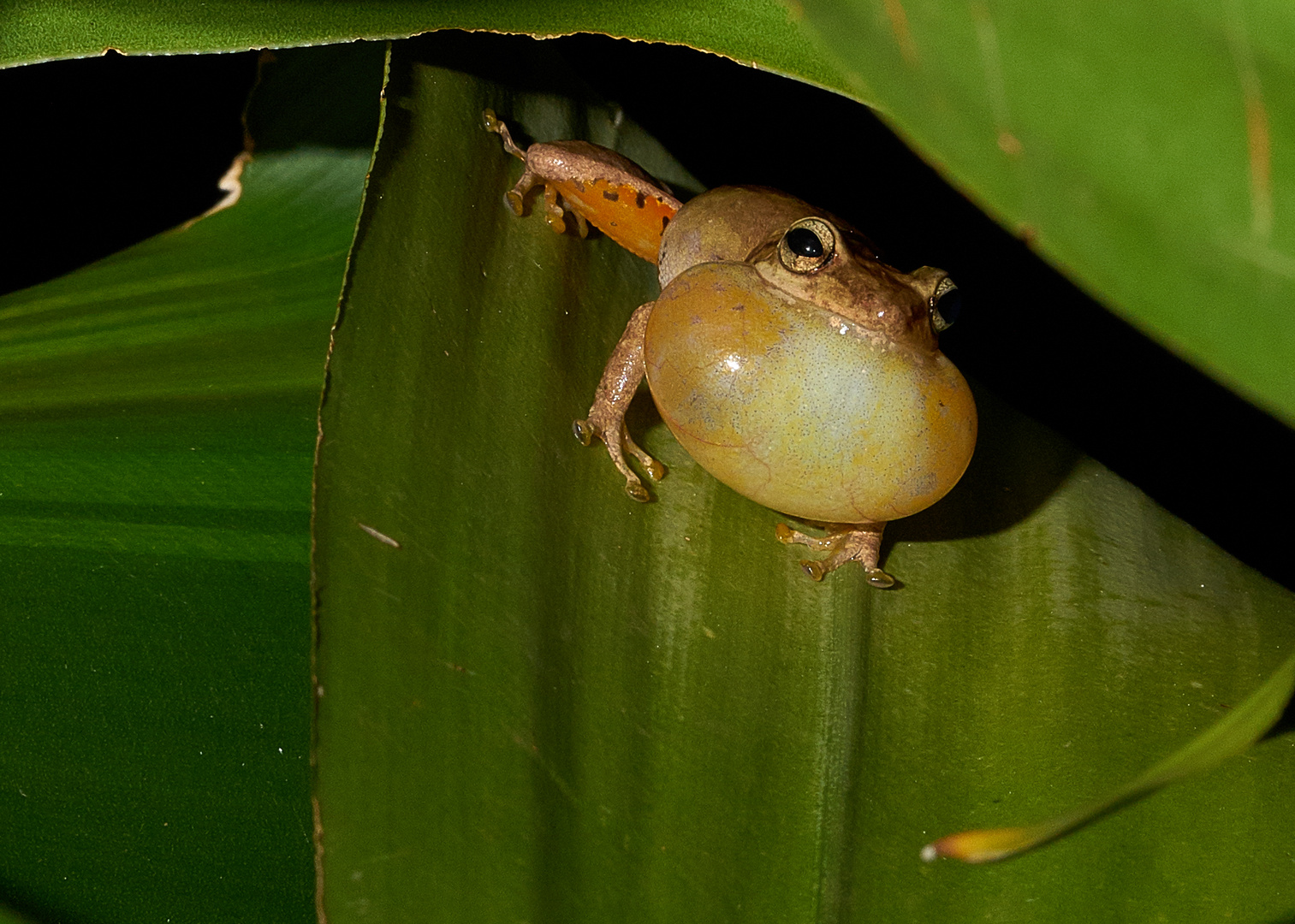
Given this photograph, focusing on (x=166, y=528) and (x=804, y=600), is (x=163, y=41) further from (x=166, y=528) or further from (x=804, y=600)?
(x=804, y=600)

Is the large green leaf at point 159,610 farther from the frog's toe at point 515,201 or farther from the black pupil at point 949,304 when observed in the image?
the black pupil at point 949,304

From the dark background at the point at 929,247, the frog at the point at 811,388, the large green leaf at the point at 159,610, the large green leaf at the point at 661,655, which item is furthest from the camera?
the dark background at the point at 929,247

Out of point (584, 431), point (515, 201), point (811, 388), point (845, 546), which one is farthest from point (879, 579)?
point (515, 201)

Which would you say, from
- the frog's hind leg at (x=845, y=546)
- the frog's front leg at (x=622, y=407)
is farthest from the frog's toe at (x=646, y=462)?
the frog's hind leg at (x=845, y=546)

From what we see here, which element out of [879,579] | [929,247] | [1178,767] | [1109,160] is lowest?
[879,579]

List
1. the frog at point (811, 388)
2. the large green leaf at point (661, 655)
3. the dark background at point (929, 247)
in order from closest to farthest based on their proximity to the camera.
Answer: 1. the large green leaf at point (661, 655)
2. the frog at point (811, 388)
3. the dark background at point (929, 247)

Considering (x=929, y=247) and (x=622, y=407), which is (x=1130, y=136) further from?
(x=929, y=247)

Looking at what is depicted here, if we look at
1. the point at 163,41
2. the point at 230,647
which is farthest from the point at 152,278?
the point at 230,647
